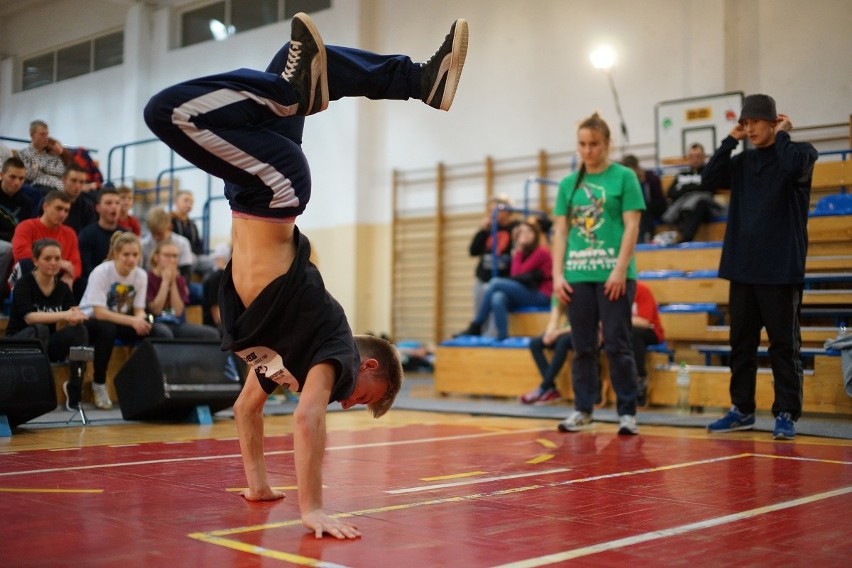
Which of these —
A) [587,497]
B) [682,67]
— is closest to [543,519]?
[587,497]

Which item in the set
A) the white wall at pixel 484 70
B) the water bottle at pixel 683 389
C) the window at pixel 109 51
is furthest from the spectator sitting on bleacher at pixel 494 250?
the window at pixel 109 51

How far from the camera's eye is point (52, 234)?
7.14m

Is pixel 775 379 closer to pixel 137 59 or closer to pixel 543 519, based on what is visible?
pixel 543 519

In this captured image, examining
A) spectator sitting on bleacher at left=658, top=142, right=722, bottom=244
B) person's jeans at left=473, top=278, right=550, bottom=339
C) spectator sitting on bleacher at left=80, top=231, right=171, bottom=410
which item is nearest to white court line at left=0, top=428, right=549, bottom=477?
spectator sitting on bleacher at left=80, top=231, right=171, bottom=410

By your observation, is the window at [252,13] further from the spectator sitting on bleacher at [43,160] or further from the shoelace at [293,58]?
the shoelace at [293,58]

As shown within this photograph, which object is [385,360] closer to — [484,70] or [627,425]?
[627,425]

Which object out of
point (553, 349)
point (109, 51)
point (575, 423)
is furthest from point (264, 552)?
point (109, 51)

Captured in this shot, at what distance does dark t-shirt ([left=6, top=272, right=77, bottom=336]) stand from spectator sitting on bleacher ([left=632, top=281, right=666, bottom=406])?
4.36 meters

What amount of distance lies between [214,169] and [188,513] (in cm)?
110

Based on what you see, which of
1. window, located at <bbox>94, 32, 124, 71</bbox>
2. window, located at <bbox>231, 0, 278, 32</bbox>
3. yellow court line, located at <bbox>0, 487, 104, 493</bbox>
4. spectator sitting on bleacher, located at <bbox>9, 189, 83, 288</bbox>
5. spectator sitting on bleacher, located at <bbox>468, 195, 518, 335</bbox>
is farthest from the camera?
window, located at <bbox>94, 32, 124, 71</bbox>

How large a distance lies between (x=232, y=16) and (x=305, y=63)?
14.1 metres

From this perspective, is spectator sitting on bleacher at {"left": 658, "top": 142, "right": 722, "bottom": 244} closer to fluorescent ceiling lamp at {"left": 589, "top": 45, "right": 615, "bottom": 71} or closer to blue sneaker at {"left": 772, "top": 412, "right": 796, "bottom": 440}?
fluorescent ceiling lamp at {"left": 589, "top": 45, "right": 615, "bottom": 71}

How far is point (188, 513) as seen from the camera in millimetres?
2900

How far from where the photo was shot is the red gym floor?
93.5 inches
